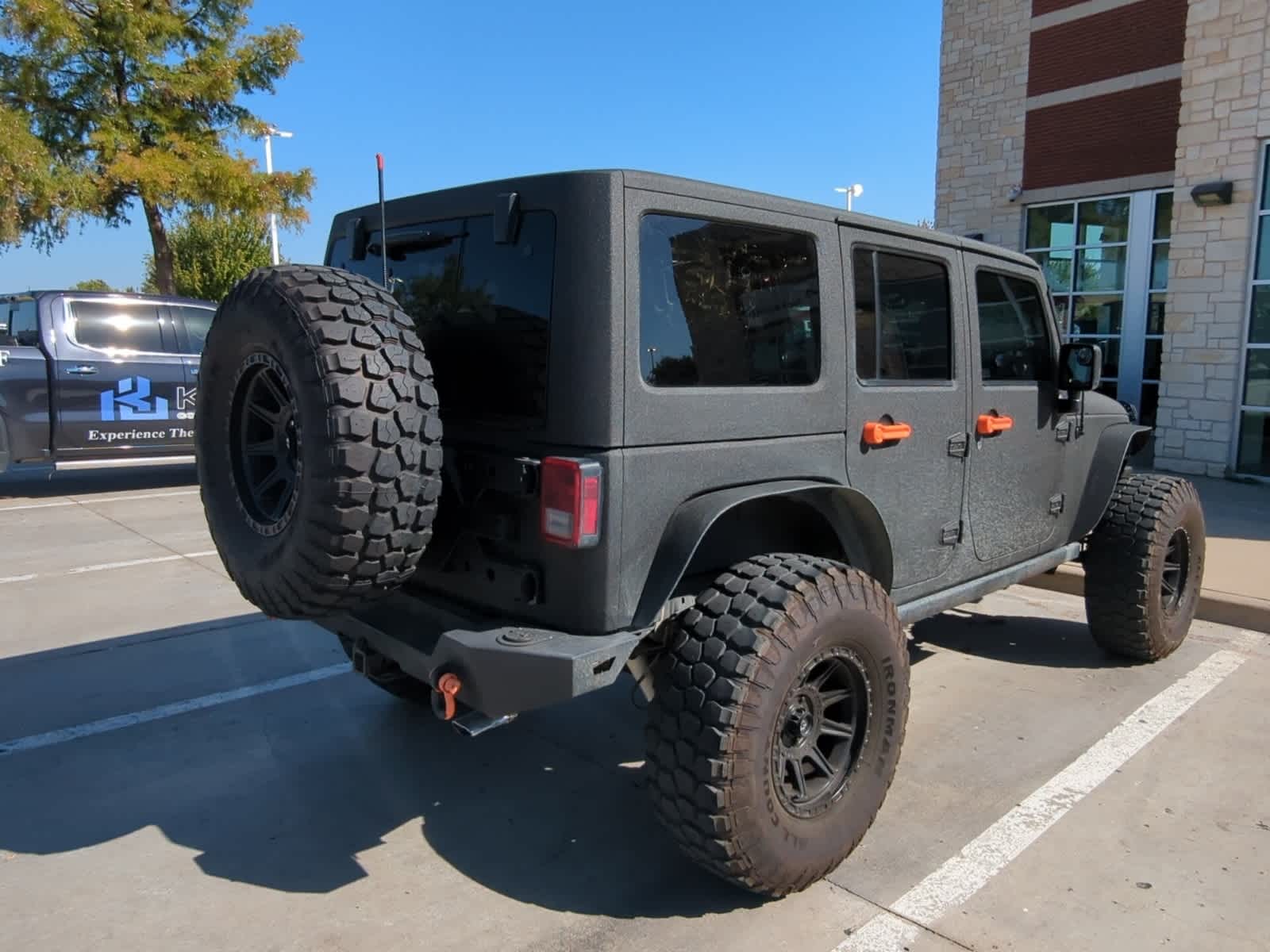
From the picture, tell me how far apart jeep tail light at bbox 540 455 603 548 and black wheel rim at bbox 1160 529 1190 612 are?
3.63 m

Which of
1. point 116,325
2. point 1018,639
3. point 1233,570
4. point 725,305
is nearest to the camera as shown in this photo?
point 725,305

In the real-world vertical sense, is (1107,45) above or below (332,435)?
above

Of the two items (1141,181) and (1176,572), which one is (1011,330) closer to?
(1176,572)

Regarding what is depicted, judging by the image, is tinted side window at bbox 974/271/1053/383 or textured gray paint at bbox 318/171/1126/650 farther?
tinted side window at bbox 974/271/1053/383

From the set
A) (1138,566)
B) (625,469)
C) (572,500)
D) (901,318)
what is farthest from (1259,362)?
(572,500)

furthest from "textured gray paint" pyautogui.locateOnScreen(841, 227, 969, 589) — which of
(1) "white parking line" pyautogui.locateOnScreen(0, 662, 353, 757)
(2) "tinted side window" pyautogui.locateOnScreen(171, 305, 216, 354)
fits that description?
(2) "tinted side window" pyautogui.locateOnScreen(171, 305, 216, 354)

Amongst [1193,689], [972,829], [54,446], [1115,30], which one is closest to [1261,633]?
[1193,689]

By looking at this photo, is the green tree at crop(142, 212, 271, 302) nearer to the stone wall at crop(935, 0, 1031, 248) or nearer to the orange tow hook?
the stone wall at crop(935, 0, 1031, 248)

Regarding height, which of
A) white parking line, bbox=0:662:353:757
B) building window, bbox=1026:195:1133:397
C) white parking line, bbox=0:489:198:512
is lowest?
white parking line, bbox=0:662:353:757

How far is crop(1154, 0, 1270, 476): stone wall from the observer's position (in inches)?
380

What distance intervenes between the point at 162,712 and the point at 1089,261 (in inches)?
472

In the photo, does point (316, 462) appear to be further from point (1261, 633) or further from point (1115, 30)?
point (1115, 30)

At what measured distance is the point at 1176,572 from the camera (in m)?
4.91

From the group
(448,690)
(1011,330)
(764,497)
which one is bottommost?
(448,690)
